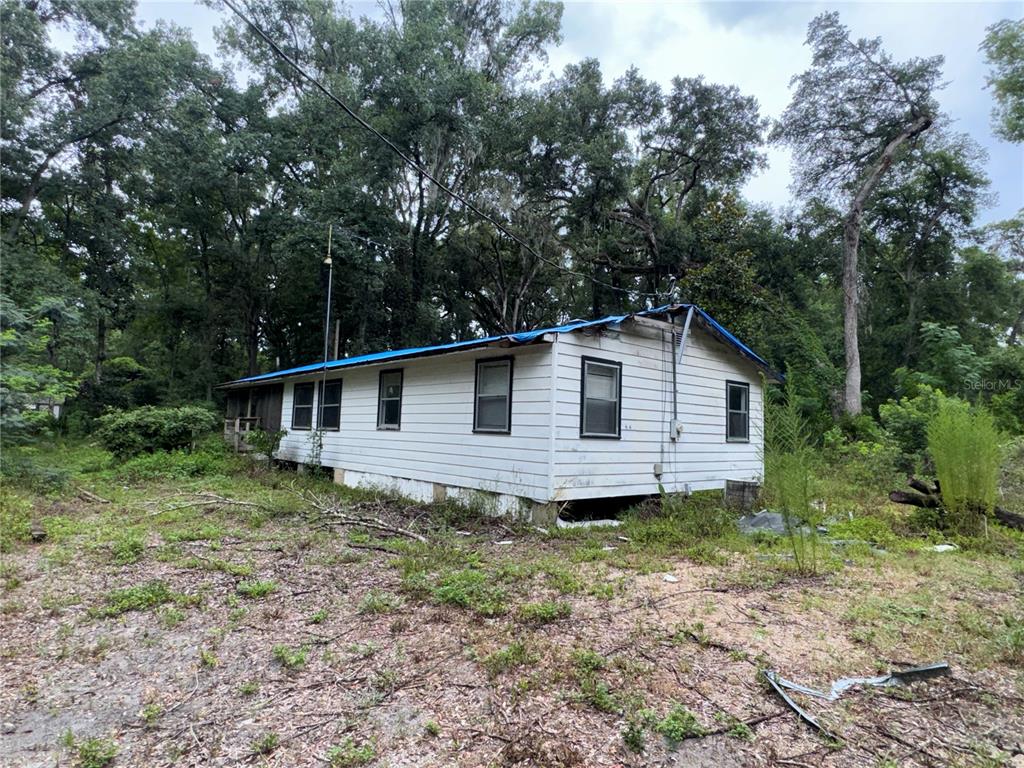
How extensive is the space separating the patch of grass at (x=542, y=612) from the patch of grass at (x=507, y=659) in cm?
46

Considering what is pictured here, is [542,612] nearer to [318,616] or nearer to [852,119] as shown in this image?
[318,616]

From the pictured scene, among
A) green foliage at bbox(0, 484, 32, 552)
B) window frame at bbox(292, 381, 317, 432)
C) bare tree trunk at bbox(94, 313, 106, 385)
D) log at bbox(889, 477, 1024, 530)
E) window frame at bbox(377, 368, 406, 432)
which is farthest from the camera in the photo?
bare tree trunk at bbox(94, 313, 106, 385)

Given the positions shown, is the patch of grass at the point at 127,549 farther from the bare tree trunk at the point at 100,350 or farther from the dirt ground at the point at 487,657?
the bare tree trunk at the point at 100,350

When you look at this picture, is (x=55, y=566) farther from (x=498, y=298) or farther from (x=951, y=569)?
(x=498, y=298)

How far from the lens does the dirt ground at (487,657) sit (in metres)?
2.29

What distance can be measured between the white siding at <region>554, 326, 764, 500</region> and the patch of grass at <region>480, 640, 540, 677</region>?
3642mm

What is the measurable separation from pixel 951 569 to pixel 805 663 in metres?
3.17

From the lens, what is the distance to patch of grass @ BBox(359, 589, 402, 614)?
150 inches

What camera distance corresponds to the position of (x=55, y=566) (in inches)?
185

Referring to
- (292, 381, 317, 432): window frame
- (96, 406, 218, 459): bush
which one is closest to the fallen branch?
(292, 381, 317, 432): window frame

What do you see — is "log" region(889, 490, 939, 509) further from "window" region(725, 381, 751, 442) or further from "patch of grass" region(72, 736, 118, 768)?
"patch of grass" region(72, 736, 118, 768)

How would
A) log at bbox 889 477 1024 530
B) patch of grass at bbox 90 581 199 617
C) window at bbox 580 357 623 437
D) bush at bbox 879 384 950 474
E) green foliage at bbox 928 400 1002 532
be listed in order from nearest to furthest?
patch of grass at bbox 90 581 199 617
green foliage at bbox 928 400 1002 532
log at bbox 889 477 1024 530
window at bbox 580 357 623 437
bush at bbox 879 384 950 474

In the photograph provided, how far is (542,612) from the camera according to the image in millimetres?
3684

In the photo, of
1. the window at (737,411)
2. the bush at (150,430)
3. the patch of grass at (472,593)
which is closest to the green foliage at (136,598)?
the patch of grass at (472,593)
